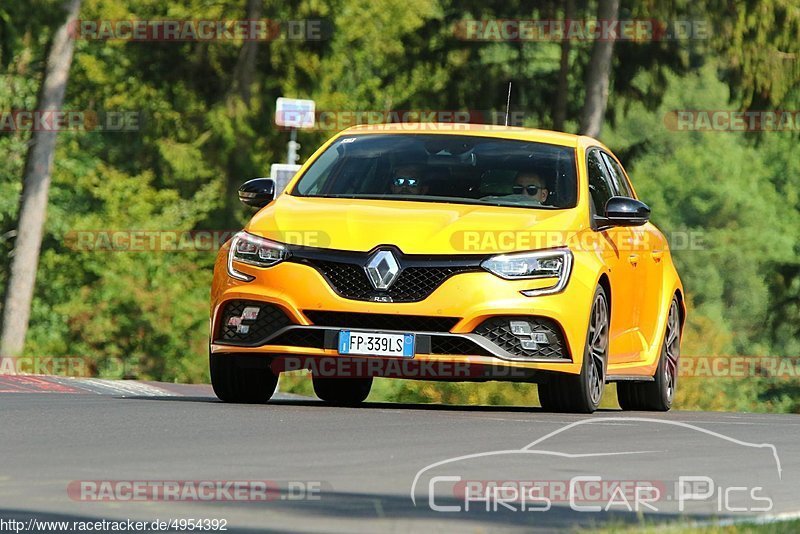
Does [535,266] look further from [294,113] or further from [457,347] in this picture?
[294,113]

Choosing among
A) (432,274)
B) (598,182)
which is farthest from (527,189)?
(432,274)

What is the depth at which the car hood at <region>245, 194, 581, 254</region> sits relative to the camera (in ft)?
40.1

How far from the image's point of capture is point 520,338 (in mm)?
12375

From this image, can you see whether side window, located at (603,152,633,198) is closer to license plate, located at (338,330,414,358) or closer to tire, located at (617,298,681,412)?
tire, located at (617,298,681,412)

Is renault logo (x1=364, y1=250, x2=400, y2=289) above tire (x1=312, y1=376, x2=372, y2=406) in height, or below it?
above

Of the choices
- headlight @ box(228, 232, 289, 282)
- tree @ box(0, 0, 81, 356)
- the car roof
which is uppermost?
the car roof

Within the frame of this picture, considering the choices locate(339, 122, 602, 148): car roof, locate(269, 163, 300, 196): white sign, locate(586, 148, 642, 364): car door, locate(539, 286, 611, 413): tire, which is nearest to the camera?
locate(539, 286, 611, 413): tire

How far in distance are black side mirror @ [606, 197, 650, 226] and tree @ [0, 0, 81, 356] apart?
809 inches

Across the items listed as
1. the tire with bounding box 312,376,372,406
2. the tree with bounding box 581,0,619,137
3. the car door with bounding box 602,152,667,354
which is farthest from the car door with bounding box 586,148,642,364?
the tree with bounding box 581,0,619,137

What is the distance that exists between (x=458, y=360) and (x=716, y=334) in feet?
189

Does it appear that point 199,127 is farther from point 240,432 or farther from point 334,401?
point 240,432

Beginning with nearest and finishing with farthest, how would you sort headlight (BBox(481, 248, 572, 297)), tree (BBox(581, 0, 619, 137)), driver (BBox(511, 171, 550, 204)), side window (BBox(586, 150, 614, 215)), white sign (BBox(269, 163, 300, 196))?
headlight (BBox(481, 248, 572, 297)), driver (BBox(511, 171, 550, 204)), side window (BBox(586, 150, 614, 215)), white sign (BBox(269, 163, 300, 196)), tree (BBox(581, 0, 619, 137))

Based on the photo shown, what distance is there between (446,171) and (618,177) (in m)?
2.43

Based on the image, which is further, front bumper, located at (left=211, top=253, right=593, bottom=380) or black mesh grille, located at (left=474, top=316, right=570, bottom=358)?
black mesh grille, located at (left=474, top=316, right=570, bottom=358)
